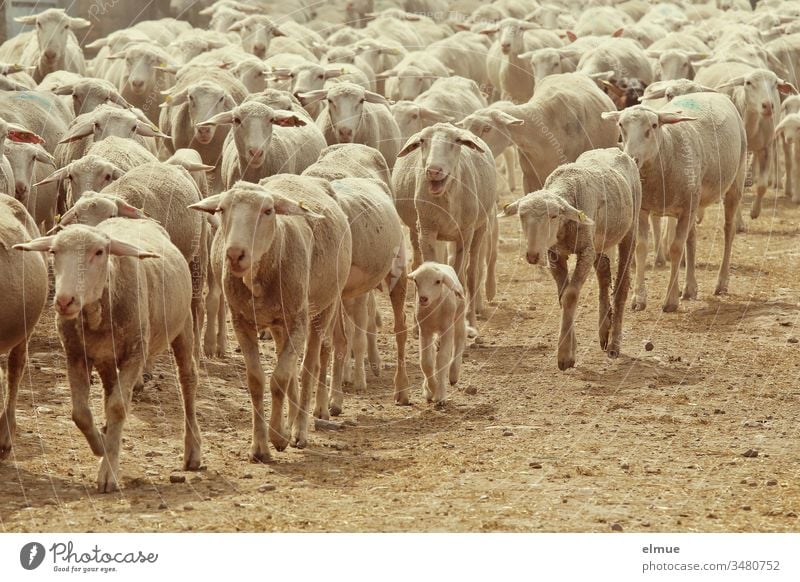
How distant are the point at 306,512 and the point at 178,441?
2177mm

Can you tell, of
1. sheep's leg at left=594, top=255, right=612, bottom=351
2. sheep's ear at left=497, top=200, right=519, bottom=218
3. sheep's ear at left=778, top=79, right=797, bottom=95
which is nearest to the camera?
sheep's ear at left=497, top=200, right=519, bottom=218

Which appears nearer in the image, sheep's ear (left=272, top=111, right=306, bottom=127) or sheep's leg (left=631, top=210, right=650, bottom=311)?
sheep's ear (left=272, top=111, right=306, bottom=127)

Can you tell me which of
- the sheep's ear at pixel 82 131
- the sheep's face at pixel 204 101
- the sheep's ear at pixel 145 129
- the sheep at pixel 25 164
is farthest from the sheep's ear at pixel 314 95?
the sheep at pixel 25 164

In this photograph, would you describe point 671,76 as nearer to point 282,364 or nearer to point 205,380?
point 205,380

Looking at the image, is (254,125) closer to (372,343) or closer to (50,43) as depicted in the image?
(372,343)

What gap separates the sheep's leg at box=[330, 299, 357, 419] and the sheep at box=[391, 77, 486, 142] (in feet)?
14.7

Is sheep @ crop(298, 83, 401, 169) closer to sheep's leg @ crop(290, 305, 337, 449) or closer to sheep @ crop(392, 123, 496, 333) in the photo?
sheep @ crop(392, 123, 496, 333)

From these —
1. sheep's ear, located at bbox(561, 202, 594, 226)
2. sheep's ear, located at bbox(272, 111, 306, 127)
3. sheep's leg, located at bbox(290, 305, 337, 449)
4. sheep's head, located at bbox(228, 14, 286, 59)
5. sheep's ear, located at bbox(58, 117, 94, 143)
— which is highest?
sheep's ear, located at bbox(272, 111, 306, 127)

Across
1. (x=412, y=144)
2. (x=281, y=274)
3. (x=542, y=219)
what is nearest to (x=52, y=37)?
(x=412, y=144)

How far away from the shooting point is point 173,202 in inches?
431

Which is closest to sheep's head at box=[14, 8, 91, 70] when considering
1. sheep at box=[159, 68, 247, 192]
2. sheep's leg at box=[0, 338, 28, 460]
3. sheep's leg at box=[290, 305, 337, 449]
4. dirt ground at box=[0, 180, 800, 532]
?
sheep at box=[159, 68, 247, 192]

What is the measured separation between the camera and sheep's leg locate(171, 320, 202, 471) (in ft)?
30.2

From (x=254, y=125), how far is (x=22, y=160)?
206 cm
